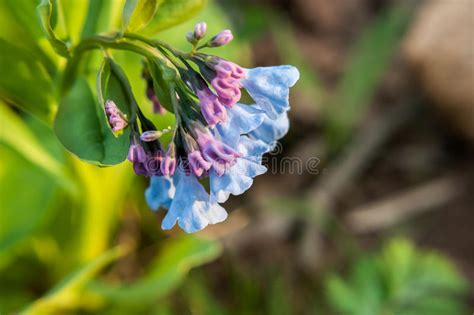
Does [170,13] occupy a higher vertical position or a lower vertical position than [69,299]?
higher

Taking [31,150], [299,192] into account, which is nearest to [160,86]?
[31,150]

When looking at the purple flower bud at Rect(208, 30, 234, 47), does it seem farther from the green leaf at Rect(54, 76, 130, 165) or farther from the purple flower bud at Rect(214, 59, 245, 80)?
the green leaf at Rect(54, 76, 130, 165)

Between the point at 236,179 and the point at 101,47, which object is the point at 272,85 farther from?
the point at 101,47

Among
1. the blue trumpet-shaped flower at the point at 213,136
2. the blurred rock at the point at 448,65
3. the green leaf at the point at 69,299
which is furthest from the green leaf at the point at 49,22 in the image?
the blurred rock at the point at 448,65

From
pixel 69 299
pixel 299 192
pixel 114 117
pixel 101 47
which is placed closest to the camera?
pixel 114 117

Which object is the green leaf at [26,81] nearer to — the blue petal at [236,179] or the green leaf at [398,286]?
the blue petal at [236,179]

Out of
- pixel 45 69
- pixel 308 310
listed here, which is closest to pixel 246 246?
pixel 308 310

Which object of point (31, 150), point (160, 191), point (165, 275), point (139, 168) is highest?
point (139, 168)

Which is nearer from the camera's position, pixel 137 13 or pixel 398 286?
pixel 137 13
